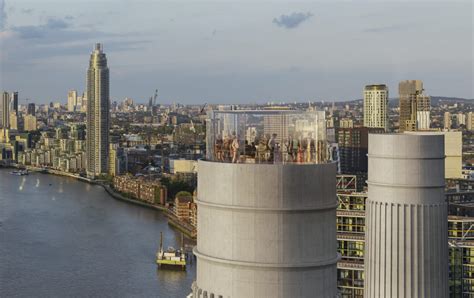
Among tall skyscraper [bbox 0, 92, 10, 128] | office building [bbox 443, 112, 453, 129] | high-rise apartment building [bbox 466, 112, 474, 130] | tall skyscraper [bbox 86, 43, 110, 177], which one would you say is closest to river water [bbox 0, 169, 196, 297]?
tall skyscraper [bbox 86, 43, 110, 177]

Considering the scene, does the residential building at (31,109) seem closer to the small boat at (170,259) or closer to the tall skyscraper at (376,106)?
the tall skyscraper at (376,106)

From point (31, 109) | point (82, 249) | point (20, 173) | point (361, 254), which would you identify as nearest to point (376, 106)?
point (20, 173)

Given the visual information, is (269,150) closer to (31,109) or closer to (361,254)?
(361,254)

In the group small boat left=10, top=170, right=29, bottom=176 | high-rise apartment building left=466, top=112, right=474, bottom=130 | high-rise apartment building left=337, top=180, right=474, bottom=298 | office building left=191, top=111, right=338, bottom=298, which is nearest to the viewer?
office building left=191, top=111, right=338, bottom=298

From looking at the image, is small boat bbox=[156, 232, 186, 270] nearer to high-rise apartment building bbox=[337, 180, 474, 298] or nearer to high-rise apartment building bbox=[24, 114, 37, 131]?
high-rise apartment building bbox=[337, 180, 474, 298]

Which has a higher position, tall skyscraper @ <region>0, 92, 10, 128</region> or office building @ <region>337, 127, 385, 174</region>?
tall skyscraper @ <region>0, 92, 10, 128</region>

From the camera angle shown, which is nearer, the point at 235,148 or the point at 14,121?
the point at 235,148

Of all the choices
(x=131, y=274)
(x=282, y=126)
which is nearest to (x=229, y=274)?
(x=282, y=126)
